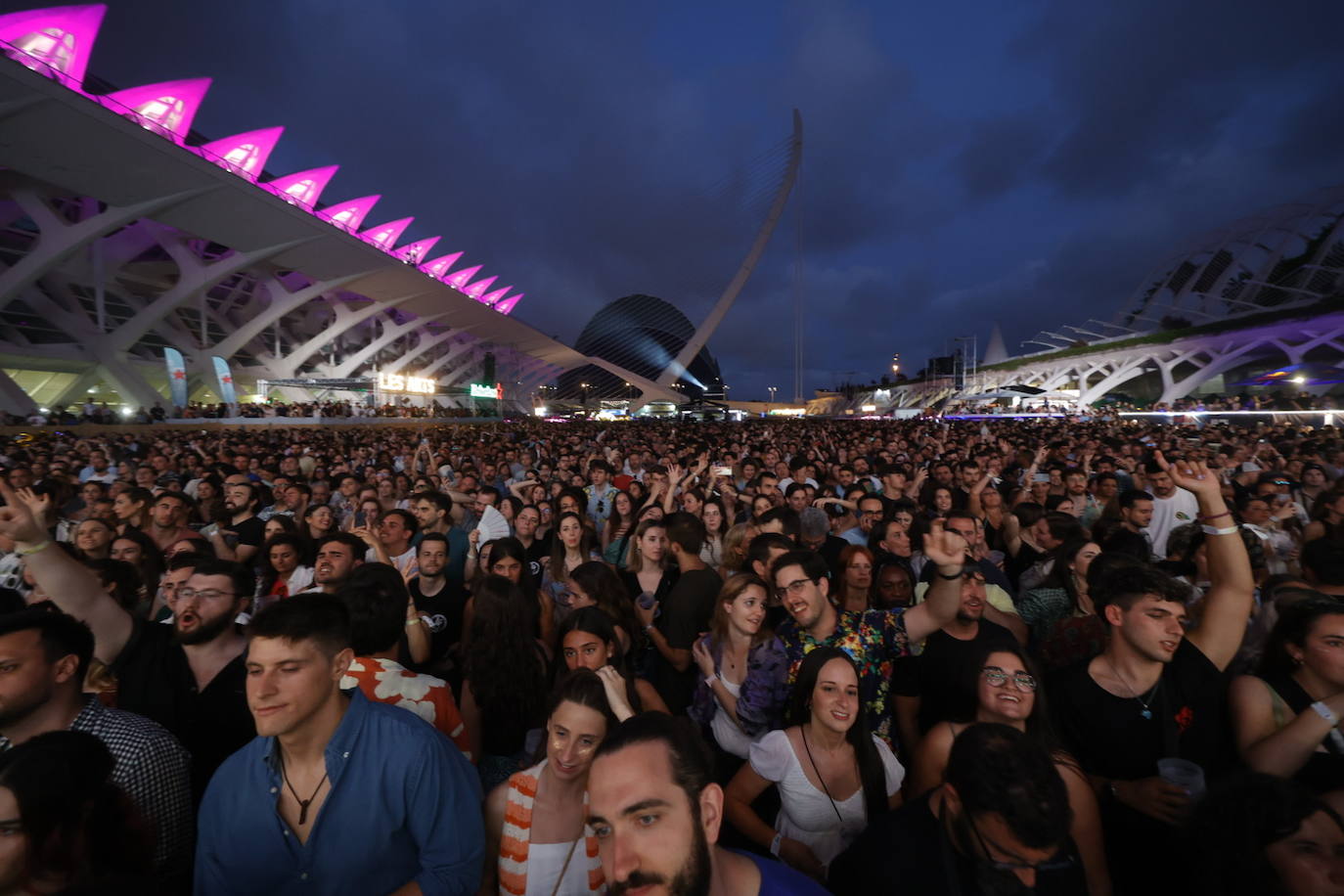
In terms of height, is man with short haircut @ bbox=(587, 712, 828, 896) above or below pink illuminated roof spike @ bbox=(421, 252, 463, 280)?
below

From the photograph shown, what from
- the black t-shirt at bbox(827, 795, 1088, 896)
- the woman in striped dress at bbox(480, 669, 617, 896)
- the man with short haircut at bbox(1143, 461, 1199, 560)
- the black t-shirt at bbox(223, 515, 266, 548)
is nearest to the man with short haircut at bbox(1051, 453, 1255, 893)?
the black t-shirt at bbox(827, 795, 1088, 896)

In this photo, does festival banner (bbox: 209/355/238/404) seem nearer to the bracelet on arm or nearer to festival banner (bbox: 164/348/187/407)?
festival banner (bbox: 164/348/187/407)

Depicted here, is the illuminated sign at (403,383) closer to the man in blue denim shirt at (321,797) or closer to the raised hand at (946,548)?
the man in blue denim shirt at (321,797)

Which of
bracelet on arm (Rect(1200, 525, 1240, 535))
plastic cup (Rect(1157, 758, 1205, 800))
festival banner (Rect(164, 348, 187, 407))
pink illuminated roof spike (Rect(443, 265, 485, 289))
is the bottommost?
plastic cup (Rect(1157, 758, 1205, 800))

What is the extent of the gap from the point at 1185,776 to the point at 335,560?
3933mm

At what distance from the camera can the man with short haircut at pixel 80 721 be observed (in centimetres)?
159

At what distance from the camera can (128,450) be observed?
11555 mm

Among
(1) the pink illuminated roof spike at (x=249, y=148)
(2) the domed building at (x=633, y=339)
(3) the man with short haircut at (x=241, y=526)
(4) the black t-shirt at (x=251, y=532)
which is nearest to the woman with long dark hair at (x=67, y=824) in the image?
(3) the man with short haircut at (x=241, y=526)

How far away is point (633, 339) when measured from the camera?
8538 cm

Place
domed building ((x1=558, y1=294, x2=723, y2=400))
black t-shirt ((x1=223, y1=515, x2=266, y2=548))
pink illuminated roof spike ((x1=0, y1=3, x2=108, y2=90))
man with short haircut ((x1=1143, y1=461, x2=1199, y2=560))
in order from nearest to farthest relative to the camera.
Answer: black t-shirt ((x1=223, y1=515, x2=266, y2=548)) < man with short haircut ((x1=1143, y1=461, x2=1199, y2=560)) < pink illuminated roof spike ((x1=0, y1=3, x2=108, y2=90)) < domed building ((x1=558, y1=294, x2=723, y2=400))

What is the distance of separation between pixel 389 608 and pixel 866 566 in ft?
8.84

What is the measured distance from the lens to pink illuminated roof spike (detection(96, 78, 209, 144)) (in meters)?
21.6

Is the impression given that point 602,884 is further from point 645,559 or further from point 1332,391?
point 1332,391

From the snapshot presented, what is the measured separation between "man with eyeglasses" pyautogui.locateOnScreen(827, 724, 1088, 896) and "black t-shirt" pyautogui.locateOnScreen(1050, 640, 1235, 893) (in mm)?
654
